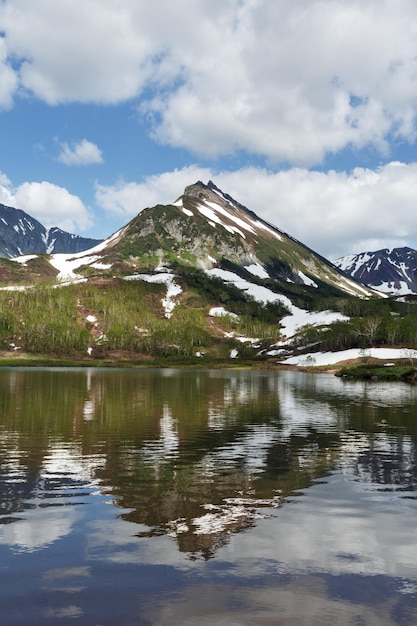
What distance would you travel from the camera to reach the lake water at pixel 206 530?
37.8 ft

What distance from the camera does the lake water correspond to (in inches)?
454

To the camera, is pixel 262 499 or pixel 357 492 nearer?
pixel 262 499

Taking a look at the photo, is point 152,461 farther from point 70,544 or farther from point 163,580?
point 163,580

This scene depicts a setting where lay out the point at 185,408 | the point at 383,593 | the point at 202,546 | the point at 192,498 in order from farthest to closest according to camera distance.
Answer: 1. the point at 185,408
2. the point at 192,498
3. the point at 202,546
4. the point at 383,593

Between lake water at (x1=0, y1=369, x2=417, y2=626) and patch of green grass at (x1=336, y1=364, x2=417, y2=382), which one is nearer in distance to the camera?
lake water at (x1=0, y1=369, x2=417, y2=626)

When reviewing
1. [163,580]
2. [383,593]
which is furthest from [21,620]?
[383,593]

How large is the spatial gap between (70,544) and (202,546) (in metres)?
4.32

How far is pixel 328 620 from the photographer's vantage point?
10930 millimetres

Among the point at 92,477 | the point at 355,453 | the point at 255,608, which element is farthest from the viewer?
the point at 355,453

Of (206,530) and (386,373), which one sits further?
(386,373)

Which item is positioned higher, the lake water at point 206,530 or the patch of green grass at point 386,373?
the patch of green grass at point 386,373

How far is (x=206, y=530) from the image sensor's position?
54.5 ft

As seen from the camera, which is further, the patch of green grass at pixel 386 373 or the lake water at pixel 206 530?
the patch of green grass at pixel 386 373

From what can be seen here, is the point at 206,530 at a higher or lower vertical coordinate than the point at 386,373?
lower
